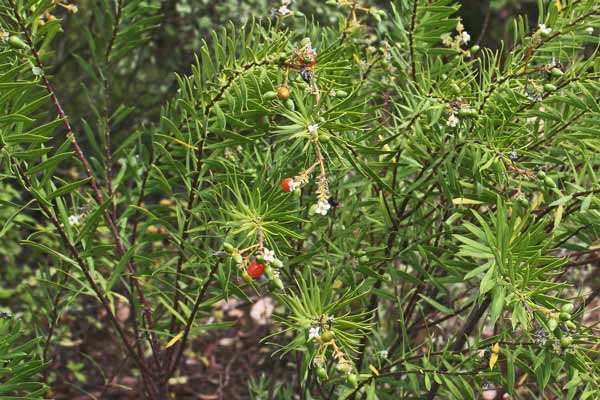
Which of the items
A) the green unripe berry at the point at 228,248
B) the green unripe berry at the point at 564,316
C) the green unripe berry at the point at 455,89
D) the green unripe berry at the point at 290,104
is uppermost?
the green unripe berry at the point at 290,104

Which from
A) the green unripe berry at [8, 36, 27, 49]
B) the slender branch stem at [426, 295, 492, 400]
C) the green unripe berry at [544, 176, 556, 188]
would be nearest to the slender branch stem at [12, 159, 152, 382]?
the green unripe berry at [8, 36, 27, 49]

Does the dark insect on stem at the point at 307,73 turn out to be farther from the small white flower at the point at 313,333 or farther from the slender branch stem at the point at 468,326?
the slender branch stem at the point at 468,326

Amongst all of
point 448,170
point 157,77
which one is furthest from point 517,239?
point 157,77

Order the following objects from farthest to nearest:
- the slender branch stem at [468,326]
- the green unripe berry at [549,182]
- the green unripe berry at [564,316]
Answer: the slender branch stem at [468,326] < the green unripe berry at [549,182] < the green unripe berry at [564,316]

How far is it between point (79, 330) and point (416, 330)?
1.48 m

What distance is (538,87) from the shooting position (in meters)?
1.05

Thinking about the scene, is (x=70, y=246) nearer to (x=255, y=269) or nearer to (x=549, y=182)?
(x=255, y=269)

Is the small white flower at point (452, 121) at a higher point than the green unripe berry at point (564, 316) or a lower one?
higher

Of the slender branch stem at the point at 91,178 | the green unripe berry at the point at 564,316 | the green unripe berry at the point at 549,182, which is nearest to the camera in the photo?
the green unripe berry at the point at 564,316

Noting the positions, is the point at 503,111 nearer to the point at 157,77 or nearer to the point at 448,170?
the point at 448,170

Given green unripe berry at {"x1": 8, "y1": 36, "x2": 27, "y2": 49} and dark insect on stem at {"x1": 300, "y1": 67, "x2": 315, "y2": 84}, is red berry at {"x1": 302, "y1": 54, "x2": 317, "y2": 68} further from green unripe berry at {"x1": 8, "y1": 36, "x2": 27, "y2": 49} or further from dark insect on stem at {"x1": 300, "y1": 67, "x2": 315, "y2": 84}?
green unripe berry at {"x1": 8, "y1": 36, "x2": 27, "y2": 49}

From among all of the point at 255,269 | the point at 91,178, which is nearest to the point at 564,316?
the point at 255,269

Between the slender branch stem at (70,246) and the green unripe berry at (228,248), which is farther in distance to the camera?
the slender branch stem at (70,246)

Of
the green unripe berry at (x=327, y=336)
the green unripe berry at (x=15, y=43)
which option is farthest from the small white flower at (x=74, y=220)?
the green unripe berry at (x=327, y=336)
